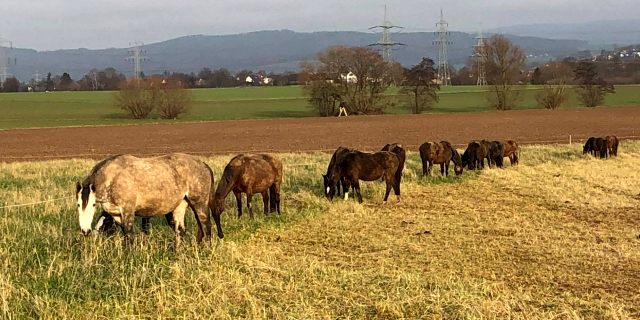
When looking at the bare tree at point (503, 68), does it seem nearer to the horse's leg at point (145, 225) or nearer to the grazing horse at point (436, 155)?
the grazing horse at point (436, 155)

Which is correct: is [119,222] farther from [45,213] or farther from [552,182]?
[552,182]

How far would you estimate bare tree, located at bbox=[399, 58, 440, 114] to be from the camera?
67.8 metres

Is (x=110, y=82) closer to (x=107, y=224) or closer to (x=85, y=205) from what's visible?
(x=107, y=224)

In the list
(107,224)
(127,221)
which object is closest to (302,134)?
(107,224)

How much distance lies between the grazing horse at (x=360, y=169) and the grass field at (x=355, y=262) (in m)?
0.50

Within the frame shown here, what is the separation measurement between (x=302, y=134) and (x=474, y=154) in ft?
82.8

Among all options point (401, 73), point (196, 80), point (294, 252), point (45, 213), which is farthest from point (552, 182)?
point (196, 80)

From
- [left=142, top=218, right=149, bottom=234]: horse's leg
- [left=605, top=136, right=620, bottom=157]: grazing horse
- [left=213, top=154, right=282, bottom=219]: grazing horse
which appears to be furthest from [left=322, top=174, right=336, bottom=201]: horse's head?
[left=605, top=136, right=620, bottom=157]: grazing horse

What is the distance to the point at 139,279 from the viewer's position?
332 inches

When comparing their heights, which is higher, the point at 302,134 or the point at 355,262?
the point at 302,134

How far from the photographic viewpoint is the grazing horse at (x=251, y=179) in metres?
13.3

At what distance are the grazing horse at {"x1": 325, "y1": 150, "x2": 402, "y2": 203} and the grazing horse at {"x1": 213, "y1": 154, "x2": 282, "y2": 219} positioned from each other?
5.39 feet

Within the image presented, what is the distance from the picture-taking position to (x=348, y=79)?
6850cm

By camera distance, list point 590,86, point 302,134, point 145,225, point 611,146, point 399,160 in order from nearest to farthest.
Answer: point 145,225, point 399,160, point 611,146, point 302,134, point 590,86
